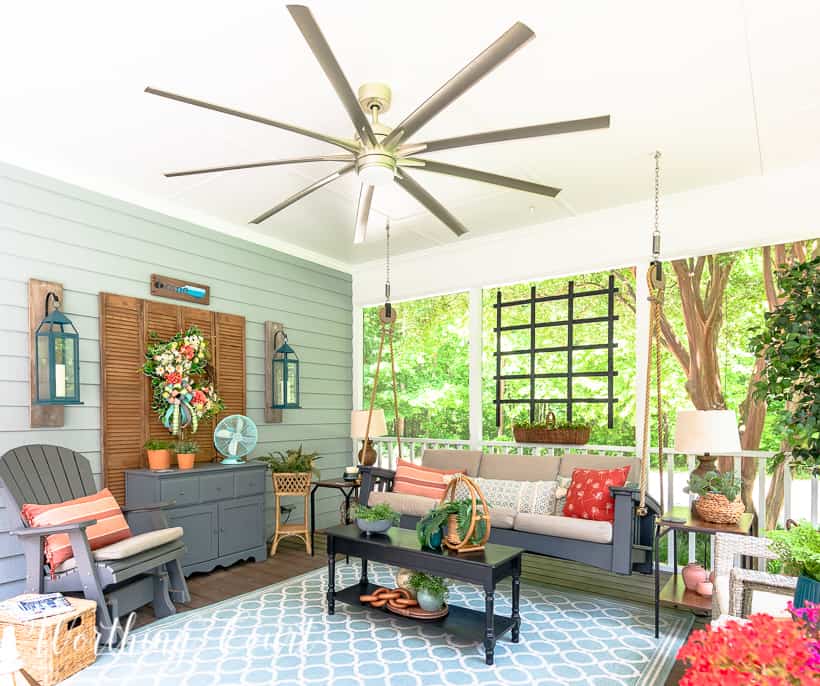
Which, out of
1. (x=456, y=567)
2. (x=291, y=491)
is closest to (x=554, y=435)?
(x=456, y=567)

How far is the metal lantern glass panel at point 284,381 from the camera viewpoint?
5566 mm

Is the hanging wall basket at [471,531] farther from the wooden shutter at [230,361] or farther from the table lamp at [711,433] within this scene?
the wooden shutter at [230,361]

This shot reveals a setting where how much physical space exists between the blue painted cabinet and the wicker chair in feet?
10.9

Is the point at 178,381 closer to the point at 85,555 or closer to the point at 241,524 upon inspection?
the point at 241,524

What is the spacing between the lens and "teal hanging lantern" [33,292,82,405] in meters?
3.80

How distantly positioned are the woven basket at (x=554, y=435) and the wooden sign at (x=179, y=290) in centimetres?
296

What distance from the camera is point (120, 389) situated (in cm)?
434

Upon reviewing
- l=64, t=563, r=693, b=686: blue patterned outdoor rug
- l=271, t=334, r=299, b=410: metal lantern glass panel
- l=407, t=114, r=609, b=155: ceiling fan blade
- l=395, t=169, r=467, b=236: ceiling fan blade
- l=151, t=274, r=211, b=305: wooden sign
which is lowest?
l=64, t=563, r=693, b=686: blue patterned outdoor rug

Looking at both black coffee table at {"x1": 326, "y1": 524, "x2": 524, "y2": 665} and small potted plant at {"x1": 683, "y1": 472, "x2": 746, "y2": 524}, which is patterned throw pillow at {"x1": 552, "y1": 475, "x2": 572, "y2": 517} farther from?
black coffee table at {"x1": 326, "y1": 524, "x2": 524, "y2": 665}

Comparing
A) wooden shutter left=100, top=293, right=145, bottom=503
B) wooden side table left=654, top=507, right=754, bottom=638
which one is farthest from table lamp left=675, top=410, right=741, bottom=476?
wooden shutter left=100, top=293, right=145, bottom=503

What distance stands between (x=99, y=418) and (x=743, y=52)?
448 cm

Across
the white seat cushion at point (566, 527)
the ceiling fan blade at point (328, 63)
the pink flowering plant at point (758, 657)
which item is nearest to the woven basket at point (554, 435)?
the white seat cushion at point (566, 527)

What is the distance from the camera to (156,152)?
3.84 m

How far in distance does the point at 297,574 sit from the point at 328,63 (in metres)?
3.69
